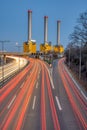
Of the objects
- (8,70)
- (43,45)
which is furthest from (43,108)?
(43,45)

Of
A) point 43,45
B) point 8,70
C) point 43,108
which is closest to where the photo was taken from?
point 43,108

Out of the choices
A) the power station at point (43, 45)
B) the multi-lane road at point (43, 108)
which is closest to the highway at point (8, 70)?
the power station at point (43, 45)

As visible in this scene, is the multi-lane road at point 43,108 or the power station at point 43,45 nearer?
the multi-lane road at point 43,108

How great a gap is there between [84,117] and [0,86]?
84.7ft

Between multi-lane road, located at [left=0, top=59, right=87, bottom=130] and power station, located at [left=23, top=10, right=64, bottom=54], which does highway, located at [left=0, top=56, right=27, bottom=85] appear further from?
multi-lane road, located at [left=0, top=59, right=87, bottom=130]

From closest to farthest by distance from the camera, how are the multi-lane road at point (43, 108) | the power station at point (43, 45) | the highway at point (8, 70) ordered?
the multi-lane road at point (43, 108), the highway at point (8, 70), the power station at point (43, 45)

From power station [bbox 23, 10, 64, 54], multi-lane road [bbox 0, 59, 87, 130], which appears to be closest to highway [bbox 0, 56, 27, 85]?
power station [bbox 23, 10, 64, 54]

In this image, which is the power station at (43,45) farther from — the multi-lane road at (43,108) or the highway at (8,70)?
the multi-lane road at (43,108)

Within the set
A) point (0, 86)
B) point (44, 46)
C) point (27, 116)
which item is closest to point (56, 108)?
point (27, 116)

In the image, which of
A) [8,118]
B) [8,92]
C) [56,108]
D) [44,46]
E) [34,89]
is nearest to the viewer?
[8,118]

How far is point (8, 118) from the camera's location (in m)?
32.0

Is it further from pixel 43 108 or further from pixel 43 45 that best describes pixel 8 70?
pixel 43 108

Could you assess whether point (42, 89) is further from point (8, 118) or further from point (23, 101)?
point (8, 118)

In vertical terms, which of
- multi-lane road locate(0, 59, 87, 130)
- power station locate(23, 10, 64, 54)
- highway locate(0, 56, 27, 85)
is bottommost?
multi-lane road locate(0, 59, 87, 130)
